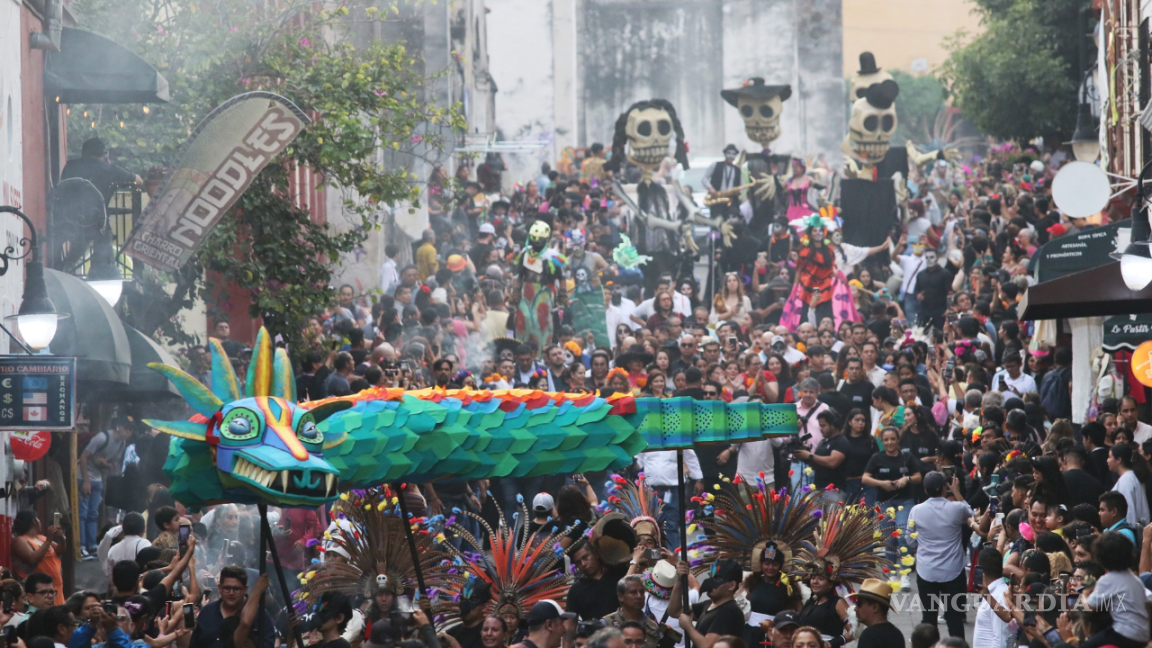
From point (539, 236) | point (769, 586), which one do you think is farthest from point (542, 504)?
point (539, 236)

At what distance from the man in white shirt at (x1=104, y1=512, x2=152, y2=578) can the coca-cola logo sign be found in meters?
1.55

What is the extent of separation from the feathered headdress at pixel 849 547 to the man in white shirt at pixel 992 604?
23.3 inches

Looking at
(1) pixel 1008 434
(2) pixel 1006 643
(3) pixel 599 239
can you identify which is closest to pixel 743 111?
(3) pixel 599 239

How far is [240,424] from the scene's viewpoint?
8.34 m

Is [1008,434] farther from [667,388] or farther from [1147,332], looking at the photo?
[667,388]

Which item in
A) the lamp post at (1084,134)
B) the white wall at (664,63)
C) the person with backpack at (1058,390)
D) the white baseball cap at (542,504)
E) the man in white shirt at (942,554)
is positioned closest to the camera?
the white baseball cap at (542,504)

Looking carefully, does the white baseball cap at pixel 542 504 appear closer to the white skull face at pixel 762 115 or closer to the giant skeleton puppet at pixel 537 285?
Result: the giant skeleton puppet at pixel 537 285

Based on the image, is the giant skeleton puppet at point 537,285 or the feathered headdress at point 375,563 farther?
the giant skeleton puppet at point 537,285

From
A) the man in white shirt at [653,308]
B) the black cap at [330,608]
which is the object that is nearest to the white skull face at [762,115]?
the man in white shirt at [653,308]

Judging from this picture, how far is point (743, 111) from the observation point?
106 feet

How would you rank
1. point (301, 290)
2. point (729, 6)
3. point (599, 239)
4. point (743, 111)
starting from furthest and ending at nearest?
point (729, 6) → point (743, 111) → point (599, 239) → point (301, 290)

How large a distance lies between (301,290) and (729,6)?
40.6 m

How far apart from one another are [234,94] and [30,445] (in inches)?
204

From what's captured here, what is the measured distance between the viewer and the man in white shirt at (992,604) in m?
9.91
